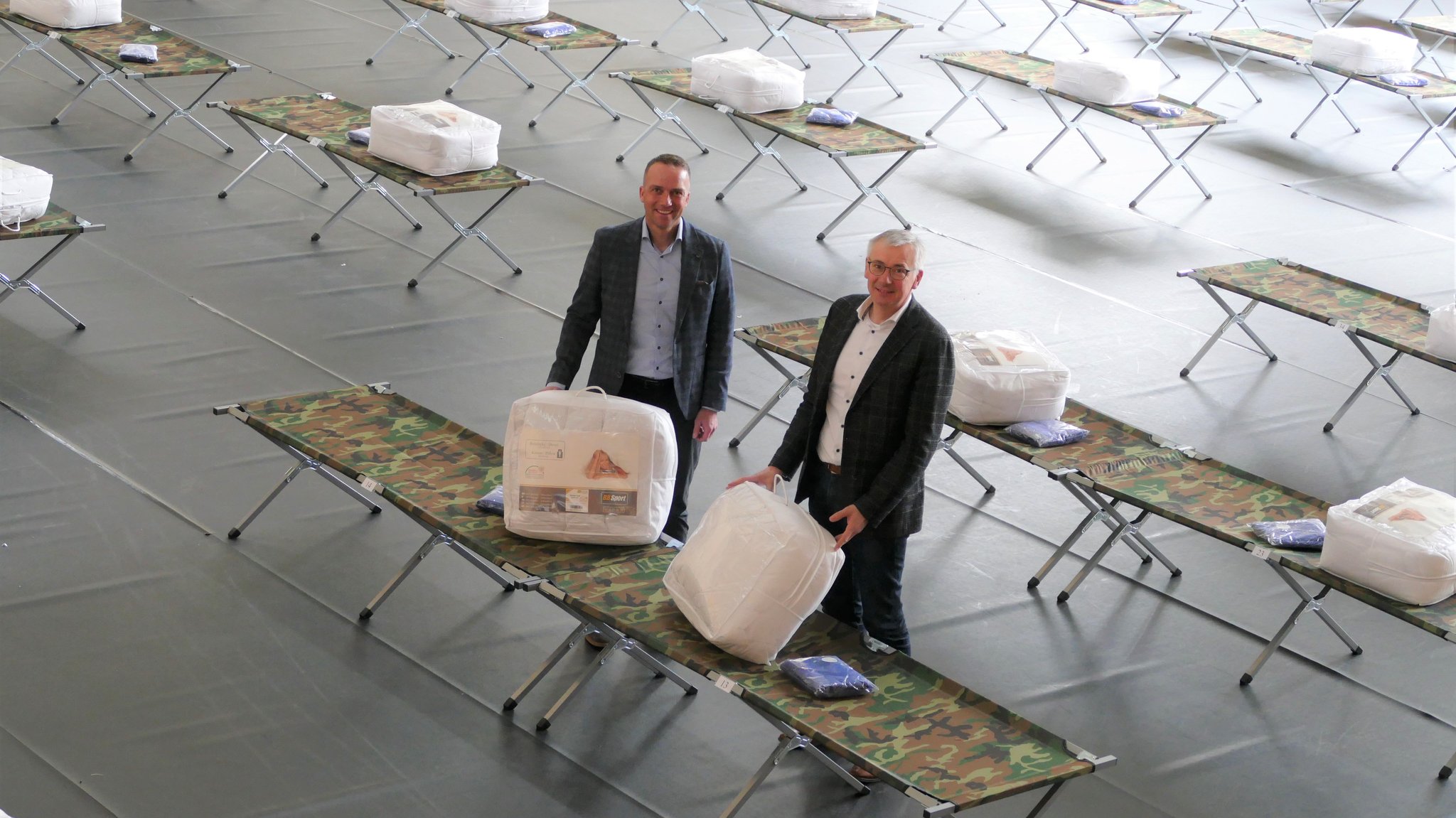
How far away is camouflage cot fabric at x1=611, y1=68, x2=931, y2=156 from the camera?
25.3 ft

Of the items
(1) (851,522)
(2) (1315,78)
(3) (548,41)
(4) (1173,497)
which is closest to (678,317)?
(1) (851,522)

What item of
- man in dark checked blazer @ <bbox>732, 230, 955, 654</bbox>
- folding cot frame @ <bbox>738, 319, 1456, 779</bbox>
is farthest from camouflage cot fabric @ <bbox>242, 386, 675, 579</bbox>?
folding cot frame @ <bbox>738, 319, 1456, 779</bbox>

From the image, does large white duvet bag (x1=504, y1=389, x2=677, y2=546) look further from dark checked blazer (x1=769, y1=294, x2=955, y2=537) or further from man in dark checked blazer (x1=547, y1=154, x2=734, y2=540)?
dark checked blazer (x1=769, y1=294, x2=955, y2=537)

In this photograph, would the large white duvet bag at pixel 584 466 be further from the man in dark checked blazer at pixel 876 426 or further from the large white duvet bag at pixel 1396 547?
the large white duvet bag at pixel 1396 547

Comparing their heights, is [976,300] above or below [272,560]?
above

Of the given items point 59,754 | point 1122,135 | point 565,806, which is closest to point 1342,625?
point 565,806

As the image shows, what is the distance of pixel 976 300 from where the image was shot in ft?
24.6

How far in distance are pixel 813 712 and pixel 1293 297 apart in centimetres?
396

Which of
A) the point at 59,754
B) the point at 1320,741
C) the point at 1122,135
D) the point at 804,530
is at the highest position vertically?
the point at 1122,135

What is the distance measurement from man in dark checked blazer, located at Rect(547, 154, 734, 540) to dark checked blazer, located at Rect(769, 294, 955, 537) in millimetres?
494

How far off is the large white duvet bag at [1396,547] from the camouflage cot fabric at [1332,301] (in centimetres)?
201

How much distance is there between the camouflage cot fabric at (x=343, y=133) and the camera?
670cm

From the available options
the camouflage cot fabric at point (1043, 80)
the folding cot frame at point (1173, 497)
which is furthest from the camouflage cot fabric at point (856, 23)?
the folding cot frame at point (1173, 497)

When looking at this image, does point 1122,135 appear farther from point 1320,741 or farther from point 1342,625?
point 1320,741
